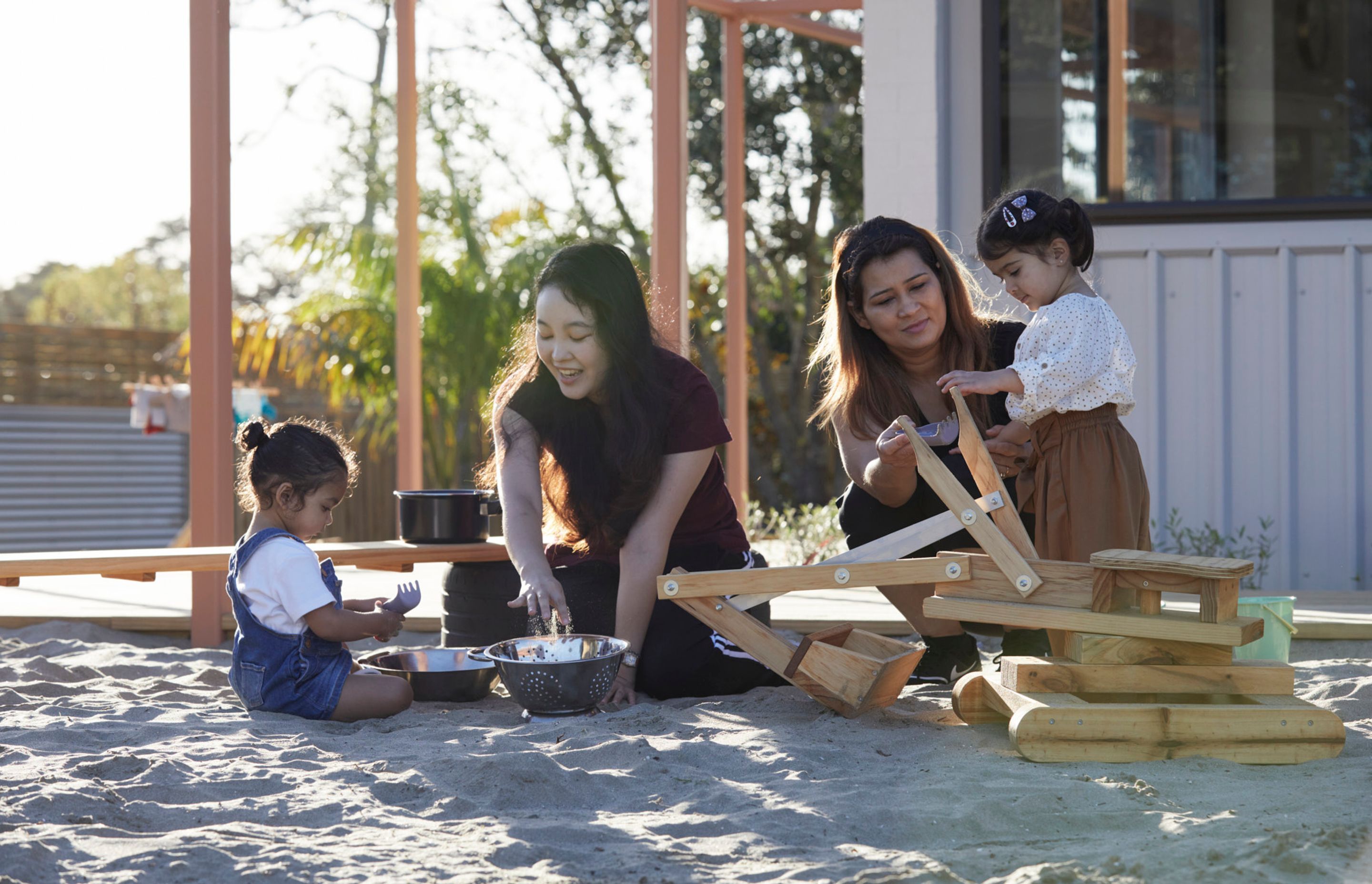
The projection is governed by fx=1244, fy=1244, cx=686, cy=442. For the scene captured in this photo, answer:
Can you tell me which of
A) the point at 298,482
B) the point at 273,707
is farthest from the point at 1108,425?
the point at 273,707

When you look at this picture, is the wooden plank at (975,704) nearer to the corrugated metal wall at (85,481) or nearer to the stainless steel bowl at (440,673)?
the stainless steel bowl at (440,673)

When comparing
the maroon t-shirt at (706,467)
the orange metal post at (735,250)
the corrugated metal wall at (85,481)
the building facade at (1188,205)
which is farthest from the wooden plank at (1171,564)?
the corrugated metal wall at (85,481)

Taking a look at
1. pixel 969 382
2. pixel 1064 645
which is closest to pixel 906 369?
pixel 969 382

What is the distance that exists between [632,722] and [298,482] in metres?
0.98

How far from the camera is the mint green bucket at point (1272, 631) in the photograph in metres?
3.01

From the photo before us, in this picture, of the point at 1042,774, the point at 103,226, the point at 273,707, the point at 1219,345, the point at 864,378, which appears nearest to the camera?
the point at 1042,774

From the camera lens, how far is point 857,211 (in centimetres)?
1148

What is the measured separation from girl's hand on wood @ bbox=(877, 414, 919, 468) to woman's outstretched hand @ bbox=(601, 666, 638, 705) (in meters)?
0.83

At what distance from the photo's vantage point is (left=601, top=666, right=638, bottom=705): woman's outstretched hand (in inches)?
123

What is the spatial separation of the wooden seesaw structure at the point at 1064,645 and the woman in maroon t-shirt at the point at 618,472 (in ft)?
1.06

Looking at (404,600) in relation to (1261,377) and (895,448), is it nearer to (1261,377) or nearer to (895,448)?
(895,448)

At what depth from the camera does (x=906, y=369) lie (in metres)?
3.38

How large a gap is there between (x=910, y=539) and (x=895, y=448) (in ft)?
1.00

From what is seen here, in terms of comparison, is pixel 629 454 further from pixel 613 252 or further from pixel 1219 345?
pixel 1219 345
